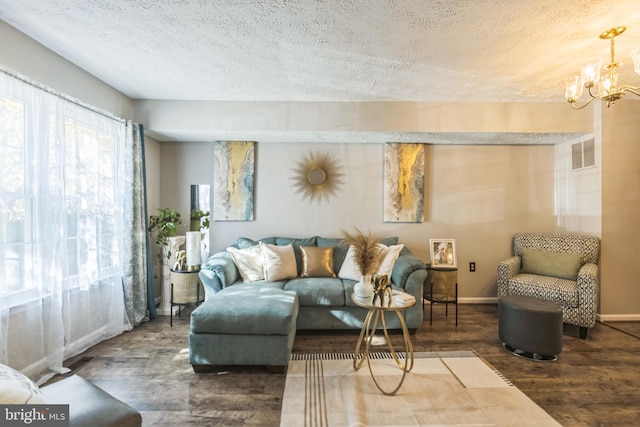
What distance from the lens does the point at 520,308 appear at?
100 inches

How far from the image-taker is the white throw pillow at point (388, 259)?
3.24 m

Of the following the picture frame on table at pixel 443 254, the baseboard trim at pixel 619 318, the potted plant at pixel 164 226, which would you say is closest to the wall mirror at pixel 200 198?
the potted plant at pixel 164 226

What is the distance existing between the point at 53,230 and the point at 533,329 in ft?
13.2

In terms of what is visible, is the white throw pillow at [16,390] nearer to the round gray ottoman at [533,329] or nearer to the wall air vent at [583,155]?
the round gray ottoman at [533,329]

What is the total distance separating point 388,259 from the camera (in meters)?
3.31

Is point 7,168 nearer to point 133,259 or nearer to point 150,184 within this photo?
point 133,259

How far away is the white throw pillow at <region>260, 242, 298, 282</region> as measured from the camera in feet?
10.7

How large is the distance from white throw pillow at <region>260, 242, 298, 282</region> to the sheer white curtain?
60.5 inches

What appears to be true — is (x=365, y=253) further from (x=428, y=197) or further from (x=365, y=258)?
(x=428, y=197)

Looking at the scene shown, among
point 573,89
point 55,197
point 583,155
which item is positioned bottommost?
point 55,197

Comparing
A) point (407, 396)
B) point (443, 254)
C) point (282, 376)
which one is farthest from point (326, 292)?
point (443, 254)

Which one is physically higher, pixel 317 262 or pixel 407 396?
pixel 317 262

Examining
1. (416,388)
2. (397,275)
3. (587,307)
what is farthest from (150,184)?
(587,307)

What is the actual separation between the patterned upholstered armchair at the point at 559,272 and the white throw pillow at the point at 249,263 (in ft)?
9.31
